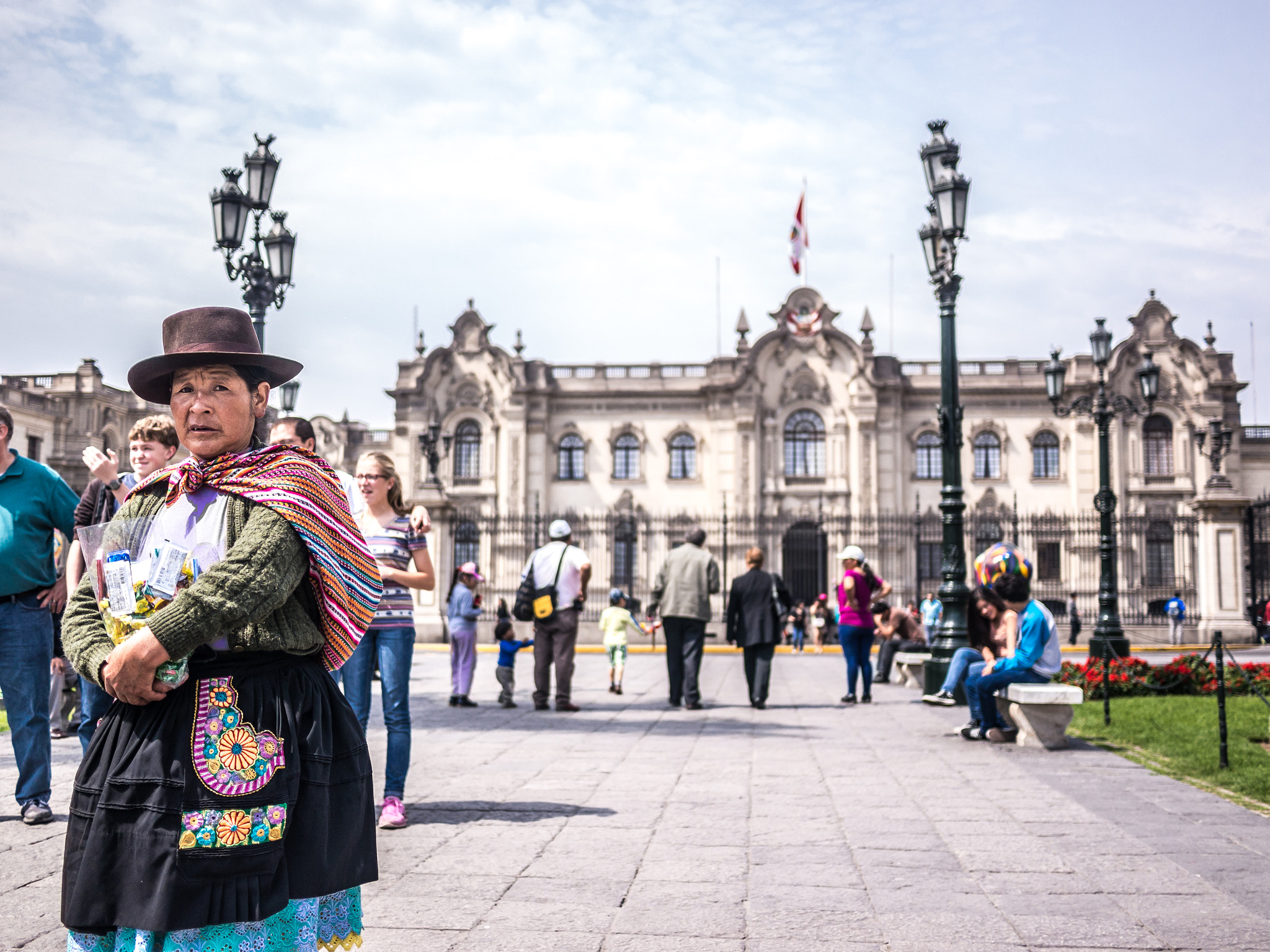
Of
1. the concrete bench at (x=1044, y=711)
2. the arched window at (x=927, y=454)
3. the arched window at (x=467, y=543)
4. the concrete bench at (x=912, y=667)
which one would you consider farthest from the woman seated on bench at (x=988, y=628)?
the arched window at (x=927, y=454)

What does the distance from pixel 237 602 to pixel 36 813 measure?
3.74m

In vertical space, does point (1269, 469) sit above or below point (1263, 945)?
above

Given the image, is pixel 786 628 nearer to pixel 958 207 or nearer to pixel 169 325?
pixel 958 207

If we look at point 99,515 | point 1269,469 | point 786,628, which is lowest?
point 786,628

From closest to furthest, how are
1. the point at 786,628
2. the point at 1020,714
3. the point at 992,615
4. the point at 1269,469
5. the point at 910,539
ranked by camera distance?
1. the point at 1020,714
2. the point at 992,615
3. the point at 786,628
4. the point at 910,539
5. the point at 1269,469

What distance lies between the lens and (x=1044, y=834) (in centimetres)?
539

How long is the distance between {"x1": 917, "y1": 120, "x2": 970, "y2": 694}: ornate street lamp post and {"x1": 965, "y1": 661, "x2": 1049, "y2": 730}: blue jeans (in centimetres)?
263

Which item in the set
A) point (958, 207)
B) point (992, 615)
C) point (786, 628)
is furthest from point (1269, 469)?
point (992, 615)

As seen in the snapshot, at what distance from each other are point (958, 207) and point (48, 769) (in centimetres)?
1039

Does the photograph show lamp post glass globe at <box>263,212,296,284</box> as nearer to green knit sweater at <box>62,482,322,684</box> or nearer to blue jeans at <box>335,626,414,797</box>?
blue jeans at <box>335,626,414,797</box>

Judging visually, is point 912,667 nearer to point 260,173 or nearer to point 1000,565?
point 1000,565

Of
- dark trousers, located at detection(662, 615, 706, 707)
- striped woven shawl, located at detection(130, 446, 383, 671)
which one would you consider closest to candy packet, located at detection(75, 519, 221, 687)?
striped woven shawl, located at detection(130, 446, 383, 671)

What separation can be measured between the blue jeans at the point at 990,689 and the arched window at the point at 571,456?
105ft

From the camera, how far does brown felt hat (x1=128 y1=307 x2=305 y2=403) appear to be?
263 cm
